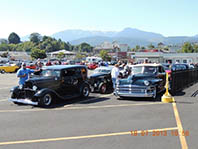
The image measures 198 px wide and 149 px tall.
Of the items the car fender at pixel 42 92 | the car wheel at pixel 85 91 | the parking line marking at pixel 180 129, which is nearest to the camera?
the parking line marking at pixel 180 129

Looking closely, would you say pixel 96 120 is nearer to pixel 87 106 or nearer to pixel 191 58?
pixel 87 106

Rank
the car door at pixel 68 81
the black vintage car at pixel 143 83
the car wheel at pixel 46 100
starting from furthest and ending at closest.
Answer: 1. the car door at pixel 68 81
2. the black vintage car at pixel 143 83
3. the car wheel at pixel 46 100

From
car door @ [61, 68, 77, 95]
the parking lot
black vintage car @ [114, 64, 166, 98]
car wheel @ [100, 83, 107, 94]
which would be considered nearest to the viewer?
the parking lot

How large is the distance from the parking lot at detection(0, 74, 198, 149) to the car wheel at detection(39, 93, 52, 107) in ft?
1.09

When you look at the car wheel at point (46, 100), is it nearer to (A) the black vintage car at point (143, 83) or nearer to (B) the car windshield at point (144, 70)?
(A) the black vintage car at point (143, 83)

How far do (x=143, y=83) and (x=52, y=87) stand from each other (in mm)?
3964

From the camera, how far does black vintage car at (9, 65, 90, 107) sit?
9.45 meters

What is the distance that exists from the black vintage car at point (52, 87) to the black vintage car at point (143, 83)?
193cm

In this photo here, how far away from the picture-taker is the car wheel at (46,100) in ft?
30.4

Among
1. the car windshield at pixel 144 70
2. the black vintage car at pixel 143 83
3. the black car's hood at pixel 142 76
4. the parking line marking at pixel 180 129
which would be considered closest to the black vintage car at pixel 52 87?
the black vintage car at pixel 143 83

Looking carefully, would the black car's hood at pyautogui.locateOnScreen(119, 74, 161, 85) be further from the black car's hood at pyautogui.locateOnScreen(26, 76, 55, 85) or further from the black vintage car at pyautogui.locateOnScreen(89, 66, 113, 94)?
the black car's hood at pyautogui.locateOnScreen(26, 76, 55, 85)

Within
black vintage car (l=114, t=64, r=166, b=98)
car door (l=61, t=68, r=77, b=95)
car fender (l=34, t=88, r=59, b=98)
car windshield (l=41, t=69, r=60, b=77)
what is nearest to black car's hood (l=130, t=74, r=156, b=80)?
black vintage car (l=114, t=64, r=166, b=98)

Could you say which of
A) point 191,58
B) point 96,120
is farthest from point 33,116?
point 191,58

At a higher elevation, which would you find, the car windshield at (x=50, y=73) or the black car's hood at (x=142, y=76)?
the car windshield at (x=50, y=73)
